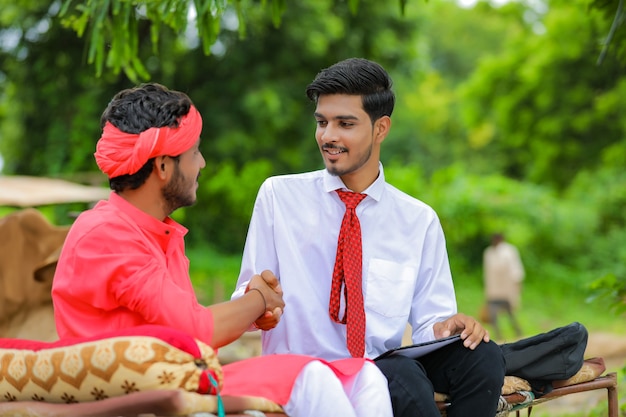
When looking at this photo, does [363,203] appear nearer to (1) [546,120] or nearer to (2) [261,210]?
(2) [261,210]

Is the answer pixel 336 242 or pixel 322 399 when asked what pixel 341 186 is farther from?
pixel 322 399

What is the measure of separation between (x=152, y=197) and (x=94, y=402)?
0.61 meters

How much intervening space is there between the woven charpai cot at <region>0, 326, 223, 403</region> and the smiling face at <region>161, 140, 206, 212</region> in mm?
459

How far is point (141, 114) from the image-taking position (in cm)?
281

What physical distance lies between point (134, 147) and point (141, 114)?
0.35ft

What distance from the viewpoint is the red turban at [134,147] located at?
9.07ft

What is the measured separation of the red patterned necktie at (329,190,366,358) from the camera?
11.5 ft

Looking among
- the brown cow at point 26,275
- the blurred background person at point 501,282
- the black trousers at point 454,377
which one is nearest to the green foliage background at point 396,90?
the blurred background person at point 501,282

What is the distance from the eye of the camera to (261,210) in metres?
3.71

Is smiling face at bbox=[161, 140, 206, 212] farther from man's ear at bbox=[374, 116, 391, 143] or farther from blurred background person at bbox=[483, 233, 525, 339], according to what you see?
blurred background person at bbox=[483, 233, 525, 339]

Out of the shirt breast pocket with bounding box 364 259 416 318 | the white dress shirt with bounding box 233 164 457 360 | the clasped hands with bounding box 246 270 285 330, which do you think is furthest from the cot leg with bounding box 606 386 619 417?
the clasped hands with bounding box 246 270 285 330

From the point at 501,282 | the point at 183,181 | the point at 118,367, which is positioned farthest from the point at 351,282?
the point at 501,282

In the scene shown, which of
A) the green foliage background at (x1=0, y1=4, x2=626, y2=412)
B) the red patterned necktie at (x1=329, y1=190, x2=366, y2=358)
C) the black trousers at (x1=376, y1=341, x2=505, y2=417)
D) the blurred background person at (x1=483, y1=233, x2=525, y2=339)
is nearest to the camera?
the black trousers at (x1=376, y1=341, x2=505, y2=417)

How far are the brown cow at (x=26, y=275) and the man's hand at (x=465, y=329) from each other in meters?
2.63
